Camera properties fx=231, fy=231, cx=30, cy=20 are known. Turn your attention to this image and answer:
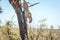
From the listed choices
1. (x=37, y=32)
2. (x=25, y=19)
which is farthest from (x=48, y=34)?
(x=25, y=19)

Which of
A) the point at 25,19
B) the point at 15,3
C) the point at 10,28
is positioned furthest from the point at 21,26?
the point at 10,28

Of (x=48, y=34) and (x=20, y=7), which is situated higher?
(x=20, y=7)

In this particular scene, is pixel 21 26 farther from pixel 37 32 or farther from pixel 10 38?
pixel 37 32

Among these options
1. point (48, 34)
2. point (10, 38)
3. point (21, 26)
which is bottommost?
point (48, 34)

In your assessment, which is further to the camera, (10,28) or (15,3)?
(10,28)

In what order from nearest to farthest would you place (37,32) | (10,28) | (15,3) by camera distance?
(15,3)
(10,28)
(37,32)

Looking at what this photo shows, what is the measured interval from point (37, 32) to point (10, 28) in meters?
5.26

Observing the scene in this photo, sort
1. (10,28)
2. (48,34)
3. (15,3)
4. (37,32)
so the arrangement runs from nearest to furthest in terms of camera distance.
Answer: (15,3), (10,28), (37,32), (48,34)

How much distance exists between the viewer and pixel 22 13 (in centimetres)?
1077

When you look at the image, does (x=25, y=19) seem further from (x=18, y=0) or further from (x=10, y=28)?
(x=10, y=28)

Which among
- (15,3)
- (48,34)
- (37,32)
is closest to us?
(15,3)

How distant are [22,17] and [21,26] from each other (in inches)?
16.6

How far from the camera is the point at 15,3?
A: 1054 centimetres

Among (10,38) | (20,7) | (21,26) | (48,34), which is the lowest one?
(48,34)
